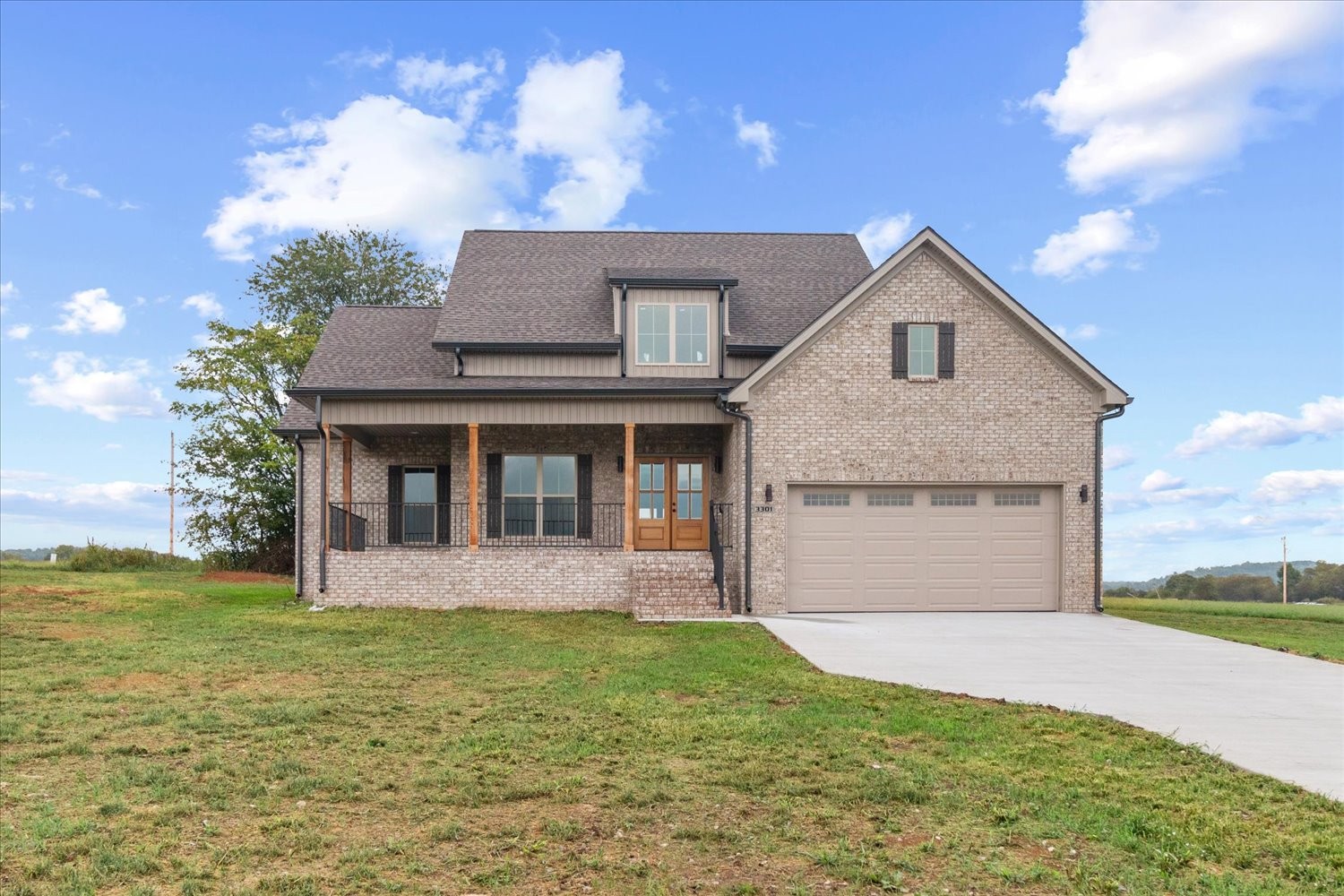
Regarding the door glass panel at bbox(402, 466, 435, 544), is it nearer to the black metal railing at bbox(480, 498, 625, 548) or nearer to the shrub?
the black metal railing at bbox(480, 498, 625, 548)

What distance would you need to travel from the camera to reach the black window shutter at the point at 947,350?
17375mm

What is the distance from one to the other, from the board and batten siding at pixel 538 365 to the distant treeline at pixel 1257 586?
2341 centimetres

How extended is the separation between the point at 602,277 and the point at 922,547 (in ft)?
31.9

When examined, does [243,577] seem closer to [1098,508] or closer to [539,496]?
[539,496]

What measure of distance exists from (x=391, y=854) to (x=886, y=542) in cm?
1339

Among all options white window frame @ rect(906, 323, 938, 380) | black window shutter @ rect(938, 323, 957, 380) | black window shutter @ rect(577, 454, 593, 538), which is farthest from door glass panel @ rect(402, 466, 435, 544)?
black window shutter @ rect(938, 323, 957, 380)

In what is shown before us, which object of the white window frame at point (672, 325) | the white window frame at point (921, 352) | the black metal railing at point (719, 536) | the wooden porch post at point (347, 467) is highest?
the white window frame at point (672, 325)

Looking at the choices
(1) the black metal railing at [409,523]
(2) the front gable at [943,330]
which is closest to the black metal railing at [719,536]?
(2) the front gable at [943,330]

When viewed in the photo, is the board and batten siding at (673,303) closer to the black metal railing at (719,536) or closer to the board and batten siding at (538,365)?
the board and batten siding at (538,365)

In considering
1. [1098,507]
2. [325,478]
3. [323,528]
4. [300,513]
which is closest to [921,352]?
[1098,507]

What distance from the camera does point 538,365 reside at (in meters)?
19.2

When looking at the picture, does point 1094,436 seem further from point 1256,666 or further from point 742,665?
point 742,665

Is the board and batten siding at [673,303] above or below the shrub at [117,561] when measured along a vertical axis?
above

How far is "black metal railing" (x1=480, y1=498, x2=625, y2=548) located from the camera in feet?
62.6
